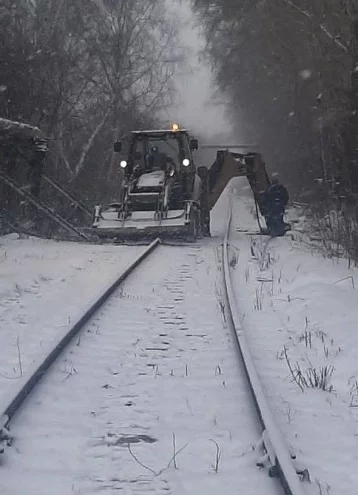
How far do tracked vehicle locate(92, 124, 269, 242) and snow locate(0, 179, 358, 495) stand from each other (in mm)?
6436

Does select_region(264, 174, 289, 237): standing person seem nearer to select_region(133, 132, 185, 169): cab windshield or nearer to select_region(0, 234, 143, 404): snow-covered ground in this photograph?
select_region(133, 132, 185, 169): cab windshield

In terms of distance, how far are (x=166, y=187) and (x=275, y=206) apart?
279 centimetres

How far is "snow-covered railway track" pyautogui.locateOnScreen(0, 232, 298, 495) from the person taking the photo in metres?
4.23

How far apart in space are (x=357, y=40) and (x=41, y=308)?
11432 mm

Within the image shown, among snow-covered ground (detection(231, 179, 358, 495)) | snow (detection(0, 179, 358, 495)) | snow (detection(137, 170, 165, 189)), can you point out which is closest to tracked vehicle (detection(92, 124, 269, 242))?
snow (detection(137, 170, 165, 189))

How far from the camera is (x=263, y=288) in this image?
37.1 ft

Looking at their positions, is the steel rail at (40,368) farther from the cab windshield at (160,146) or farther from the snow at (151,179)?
the cab windshield at (160,146)

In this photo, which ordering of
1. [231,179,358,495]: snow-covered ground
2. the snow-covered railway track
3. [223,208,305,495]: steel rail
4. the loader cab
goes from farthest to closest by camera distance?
the loader cab
[231,179,358,495]: snow-covered ground
the snow-covered railway track
[223,208,305,495]: steel rail

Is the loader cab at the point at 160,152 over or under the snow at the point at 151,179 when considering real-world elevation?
over

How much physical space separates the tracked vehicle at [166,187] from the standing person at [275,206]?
1164mm

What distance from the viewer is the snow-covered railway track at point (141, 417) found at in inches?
167

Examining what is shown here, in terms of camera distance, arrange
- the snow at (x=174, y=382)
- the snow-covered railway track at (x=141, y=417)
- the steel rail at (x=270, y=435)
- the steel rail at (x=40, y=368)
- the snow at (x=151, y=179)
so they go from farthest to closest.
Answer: the snow at (x=151, y=179) < the steel rail at (x=40, y=368) < the snow at (x=174, y=382) < the snow-covered railway track at (x=141, y=417) < the steel rail at (x=270, y=435)

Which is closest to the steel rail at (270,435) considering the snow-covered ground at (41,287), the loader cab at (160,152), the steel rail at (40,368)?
the steel rail at (40,368)

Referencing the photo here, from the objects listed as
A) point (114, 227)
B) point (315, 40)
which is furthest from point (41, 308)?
point (315, 40)
